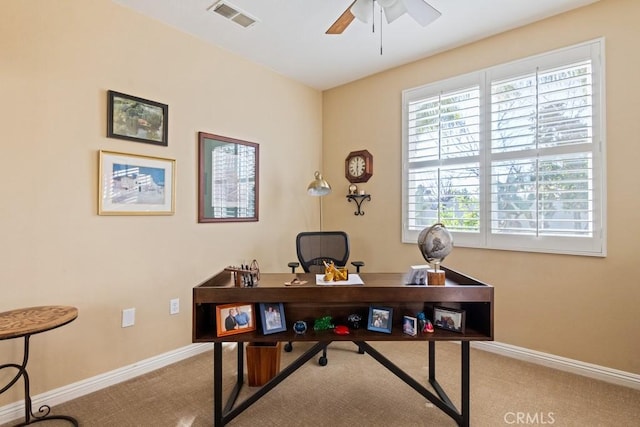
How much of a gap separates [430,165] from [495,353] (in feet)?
5.94

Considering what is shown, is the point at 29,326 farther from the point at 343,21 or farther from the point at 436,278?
the point at 343,21

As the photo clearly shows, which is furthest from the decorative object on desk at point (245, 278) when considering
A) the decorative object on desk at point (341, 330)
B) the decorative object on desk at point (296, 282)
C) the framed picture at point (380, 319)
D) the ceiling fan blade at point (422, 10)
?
the ceiling fan blade at point (422, 10)

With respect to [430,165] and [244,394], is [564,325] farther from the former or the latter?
[244,394]

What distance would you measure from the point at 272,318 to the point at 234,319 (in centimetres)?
21

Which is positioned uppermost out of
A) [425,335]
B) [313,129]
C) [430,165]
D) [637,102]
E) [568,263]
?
[313,129]

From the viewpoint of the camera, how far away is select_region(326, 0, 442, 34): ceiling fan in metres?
1.98

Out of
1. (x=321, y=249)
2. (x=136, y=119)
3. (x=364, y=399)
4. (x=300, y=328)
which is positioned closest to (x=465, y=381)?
(x=364, y=399)

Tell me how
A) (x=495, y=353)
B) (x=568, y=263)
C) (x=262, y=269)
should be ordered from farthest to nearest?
(x=262, y=269), (x=495, y=353), (x=568, y=263)

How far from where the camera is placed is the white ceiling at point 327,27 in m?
2.38

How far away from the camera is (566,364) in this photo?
2475mm

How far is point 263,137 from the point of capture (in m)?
3.43

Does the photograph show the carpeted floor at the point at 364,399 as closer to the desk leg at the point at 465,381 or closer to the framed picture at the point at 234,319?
the desk leg at the point at 465,381

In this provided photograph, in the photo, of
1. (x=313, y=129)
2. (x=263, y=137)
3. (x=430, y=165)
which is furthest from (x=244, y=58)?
(x=430, y=165)

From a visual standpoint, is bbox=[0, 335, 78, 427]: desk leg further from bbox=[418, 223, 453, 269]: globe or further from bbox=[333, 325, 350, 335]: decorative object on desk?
bbox=[418, 223, 453, 269]: globe
